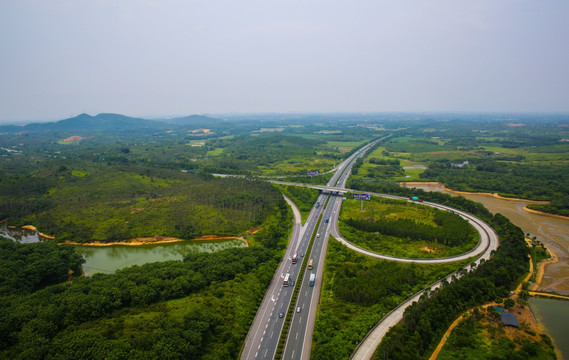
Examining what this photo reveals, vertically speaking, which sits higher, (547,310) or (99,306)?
(99,306)

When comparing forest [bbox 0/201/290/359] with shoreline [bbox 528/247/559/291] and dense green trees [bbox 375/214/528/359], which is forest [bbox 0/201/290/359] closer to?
dense green trees [bbox 375/214/528/359]

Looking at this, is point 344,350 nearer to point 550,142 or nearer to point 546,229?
point 546,229

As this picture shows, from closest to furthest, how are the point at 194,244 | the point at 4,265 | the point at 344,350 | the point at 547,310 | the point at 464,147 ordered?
the point at 344,350, the point at 547,310, the point at 4,265, the point at 194,244, the point at 464,147

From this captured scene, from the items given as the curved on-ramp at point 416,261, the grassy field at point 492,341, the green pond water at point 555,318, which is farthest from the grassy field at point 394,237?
the grassy field at point 492,341

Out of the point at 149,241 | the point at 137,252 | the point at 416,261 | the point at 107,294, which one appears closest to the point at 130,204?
the point at 149,241

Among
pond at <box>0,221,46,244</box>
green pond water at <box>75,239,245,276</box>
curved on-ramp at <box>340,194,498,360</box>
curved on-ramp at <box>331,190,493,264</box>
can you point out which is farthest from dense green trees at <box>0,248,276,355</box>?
pond at <box>0,221,46,244</box>

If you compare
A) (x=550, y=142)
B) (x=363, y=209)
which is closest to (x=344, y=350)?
(x=363, y=209)

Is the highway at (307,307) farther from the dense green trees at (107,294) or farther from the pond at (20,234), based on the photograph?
the pond at (20,234)
